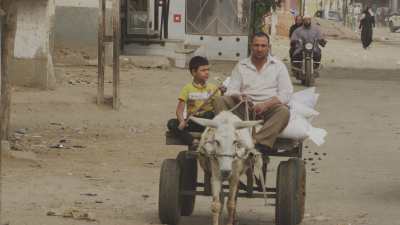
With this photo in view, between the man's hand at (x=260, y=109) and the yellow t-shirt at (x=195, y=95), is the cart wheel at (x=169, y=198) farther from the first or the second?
the man's hand at (x=260, y=109)

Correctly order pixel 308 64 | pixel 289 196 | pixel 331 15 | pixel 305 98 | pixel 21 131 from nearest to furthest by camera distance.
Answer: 1. pixel 289 196
2. pixel 305 98
3. pixel 21 131
4. pixel 308 64
5. pixel 331 15

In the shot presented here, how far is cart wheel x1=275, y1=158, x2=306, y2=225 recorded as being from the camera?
1014 centimetres

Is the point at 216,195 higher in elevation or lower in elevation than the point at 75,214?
higher

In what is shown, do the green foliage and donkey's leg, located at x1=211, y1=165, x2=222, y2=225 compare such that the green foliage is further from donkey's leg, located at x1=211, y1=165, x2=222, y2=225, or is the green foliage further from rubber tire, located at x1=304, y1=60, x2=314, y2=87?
donkey's leg, located at x1=211, y1=165, x2=222, y2=225

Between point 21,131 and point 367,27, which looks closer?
point 21,131

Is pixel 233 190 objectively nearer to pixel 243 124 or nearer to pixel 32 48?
pixel 243 124

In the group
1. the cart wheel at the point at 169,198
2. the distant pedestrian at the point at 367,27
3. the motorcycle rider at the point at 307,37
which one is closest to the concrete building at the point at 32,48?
the motorcycle rider at the point at 307,37

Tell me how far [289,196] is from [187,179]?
1117mm

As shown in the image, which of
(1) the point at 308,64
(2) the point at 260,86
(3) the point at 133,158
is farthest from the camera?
(1) the point at 308,64

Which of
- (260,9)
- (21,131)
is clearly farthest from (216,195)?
(260,9)

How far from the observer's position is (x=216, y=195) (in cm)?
961

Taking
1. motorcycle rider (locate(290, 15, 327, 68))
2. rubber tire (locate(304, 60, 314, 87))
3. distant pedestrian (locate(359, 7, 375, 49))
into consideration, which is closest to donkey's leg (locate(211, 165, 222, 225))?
rubber tire (locate(304, 60, 314, 87))

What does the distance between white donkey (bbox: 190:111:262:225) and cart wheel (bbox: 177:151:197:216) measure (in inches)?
33.4

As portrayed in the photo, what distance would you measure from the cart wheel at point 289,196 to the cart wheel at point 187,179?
0.89m
